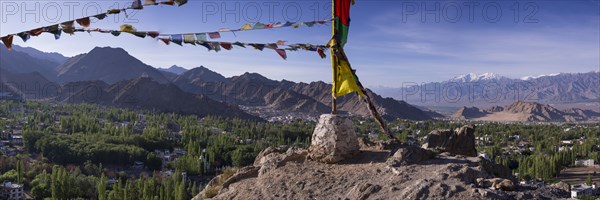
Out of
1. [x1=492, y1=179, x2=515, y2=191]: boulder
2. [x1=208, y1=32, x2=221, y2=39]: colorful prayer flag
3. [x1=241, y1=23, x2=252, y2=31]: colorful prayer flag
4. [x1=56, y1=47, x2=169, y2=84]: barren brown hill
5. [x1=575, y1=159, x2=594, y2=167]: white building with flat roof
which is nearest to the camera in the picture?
[x1=208, y1=32, x2=221, y2=39]: colorful prayer flag

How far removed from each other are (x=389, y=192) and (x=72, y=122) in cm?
6508

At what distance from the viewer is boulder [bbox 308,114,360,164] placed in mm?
7938

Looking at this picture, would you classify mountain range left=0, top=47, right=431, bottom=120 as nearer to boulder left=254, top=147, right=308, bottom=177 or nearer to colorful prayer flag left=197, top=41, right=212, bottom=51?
boulder left=254, top=147, right=308, bottom=177

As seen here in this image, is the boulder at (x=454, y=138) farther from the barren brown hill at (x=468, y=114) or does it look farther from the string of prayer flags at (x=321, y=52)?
the barren brown hill at (x=468, y=114)

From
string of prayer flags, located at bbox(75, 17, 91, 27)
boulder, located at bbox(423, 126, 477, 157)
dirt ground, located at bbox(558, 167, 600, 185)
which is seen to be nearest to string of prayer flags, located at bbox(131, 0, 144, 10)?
string of prayer flags, located at bbox(75, 17, 91, 27)

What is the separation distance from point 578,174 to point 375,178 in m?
43.3

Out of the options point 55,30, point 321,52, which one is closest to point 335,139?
point 321,52

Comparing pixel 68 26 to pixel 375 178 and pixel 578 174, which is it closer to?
pixel 375 178

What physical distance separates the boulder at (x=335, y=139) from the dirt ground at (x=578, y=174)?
36453 mm

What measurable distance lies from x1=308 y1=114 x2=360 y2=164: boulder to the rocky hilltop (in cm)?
11

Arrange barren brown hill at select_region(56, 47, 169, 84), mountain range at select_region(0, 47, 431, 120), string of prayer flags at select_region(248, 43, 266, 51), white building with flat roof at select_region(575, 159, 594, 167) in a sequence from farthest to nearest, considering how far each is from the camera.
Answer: barren brown hill at select_region(56, 47, 169, 84)
mountain range at select_region(0, 47, 431, 120)
white building with flat roof at select_region(575, 159, 594, 167)
string of prayer flags at select_region(248, 43, 266, 51)

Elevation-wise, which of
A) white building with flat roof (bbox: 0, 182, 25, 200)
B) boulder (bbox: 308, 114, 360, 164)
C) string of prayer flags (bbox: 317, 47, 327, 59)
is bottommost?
white building with flat roof (bbox: 0, 182, 25, 200)

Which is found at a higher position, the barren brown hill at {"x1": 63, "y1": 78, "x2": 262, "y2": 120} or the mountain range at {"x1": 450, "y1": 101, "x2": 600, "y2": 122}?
the barren brown hill at {"x1": 63, "y1": 78, "x2": 262, "y2": 120}

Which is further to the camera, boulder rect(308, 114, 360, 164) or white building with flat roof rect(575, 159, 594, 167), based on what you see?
white building with flat roof rect(575, 159, 594, 167)
